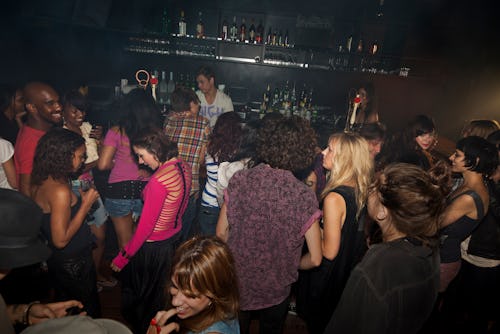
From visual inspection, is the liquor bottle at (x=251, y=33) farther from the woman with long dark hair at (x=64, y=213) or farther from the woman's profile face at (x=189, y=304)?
the woman's profile face at (x=189, y=304)

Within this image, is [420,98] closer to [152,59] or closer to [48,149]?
[152,59]

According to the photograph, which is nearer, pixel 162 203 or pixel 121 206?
pixel 162 203

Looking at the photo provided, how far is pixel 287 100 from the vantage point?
240 inches

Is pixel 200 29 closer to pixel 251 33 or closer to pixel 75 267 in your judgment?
pixel 251 33

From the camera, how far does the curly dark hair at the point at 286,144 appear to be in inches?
71.5

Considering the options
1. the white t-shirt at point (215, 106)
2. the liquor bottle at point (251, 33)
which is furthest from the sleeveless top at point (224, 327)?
the liquor bottle at point (251, 33)

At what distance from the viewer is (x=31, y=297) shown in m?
2.79

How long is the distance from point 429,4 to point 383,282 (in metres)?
5.91

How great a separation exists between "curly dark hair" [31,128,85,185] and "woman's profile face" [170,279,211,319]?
123 centimetres

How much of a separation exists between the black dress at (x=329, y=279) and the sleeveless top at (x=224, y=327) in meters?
1.00

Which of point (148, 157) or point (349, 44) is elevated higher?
point (349, 44)

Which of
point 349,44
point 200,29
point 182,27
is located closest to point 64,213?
point 182,27

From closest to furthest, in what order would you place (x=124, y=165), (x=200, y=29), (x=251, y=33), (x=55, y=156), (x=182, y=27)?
(x=55, y=156)
(x=124, y=165)
(x=182, y=27)
(x=200, y=29)
(x=251, y=33)

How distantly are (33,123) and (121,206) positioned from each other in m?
0.96
